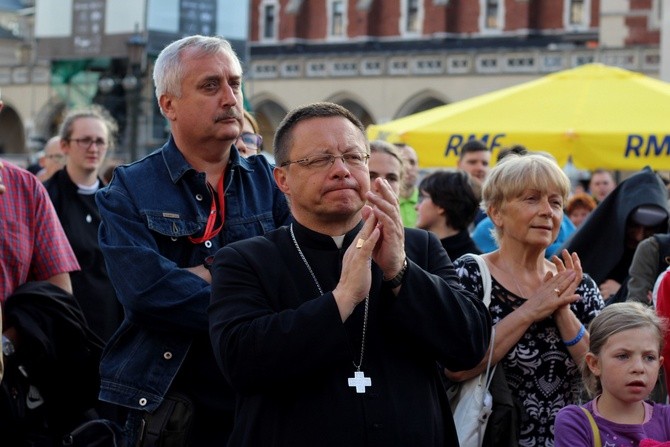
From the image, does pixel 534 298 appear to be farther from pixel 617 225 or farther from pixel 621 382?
pixel 617 225

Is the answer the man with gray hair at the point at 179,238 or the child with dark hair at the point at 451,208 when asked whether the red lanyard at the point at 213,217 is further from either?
the child with dark hair at the point at 451,208

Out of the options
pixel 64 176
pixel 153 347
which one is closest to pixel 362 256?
pixel 153 347

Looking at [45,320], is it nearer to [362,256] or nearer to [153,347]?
[153,347]

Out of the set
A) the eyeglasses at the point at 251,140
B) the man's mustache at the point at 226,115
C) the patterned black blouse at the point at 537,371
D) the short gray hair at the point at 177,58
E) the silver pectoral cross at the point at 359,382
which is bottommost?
the patterned black blouse at the point at 537,371

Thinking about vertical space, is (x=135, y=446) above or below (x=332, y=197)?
below

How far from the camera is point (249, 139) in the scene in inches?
218

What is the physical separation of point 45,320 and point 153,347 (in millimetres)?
1086

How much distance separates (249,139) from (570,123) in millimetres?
5613

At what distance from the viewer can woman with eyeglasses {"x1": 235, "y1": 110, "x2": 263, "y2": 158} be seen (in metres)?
5.38

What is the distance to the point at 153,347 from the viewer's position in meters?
4.11

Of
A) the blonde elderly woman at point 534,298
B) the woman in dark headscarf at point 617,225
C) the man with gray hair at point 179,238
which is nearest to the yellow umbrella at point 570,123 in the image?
the woman in dark headscarf at point 617,225

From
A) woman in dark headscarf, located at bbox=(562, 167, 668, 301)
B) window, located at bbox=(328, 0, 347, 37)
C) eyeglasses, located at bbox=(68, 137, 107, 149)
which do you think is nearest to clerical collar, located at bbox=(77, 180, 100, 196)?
eyeglasses, located at bbox=(68, 137, 107, 149)

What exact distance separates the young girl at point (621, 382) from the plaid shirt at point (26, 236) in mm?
2131

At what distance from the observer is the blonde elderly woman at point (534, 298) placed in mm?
4543
